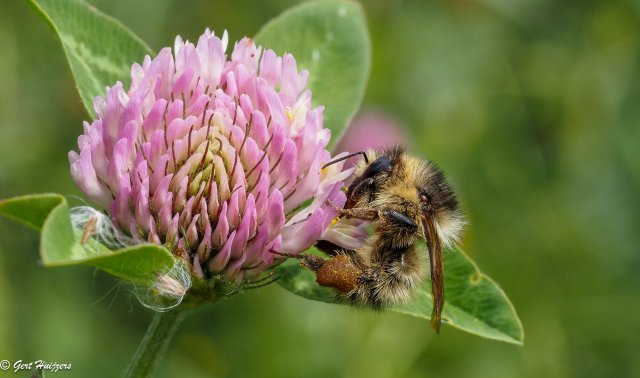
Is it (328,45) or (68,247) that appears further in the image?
(328,45)

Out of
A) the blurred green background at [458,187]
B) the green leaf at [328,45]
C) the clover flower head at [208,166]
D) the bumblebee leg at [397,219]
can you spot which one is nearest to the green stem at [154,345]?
the clover flower head at [208,166]

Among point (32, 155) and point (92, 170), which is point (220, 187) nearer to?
point (92, 170)

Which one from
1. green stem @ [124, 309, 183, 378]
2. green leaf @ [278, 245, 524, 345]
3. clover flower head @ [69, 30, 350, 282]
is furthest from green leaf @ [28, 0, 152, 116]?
green leaf @ [278, 245, 524, 345]

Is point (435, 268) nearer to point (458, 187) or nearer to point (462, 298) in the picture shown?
Result: point (462, 298)

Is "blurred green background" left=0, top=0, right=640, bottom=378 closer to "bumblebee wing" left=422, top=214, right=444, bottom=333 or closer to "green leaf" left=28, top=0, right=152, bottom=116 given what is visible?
"green leaf" left=28, top=0, right=152, bottom=116

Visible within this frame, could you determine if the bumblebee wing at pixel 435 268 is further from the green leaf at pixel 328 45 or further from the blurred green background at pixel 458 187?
the blurred green background at pixel 458 187

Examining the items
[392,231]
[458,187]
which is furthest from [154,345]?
[458,187]
